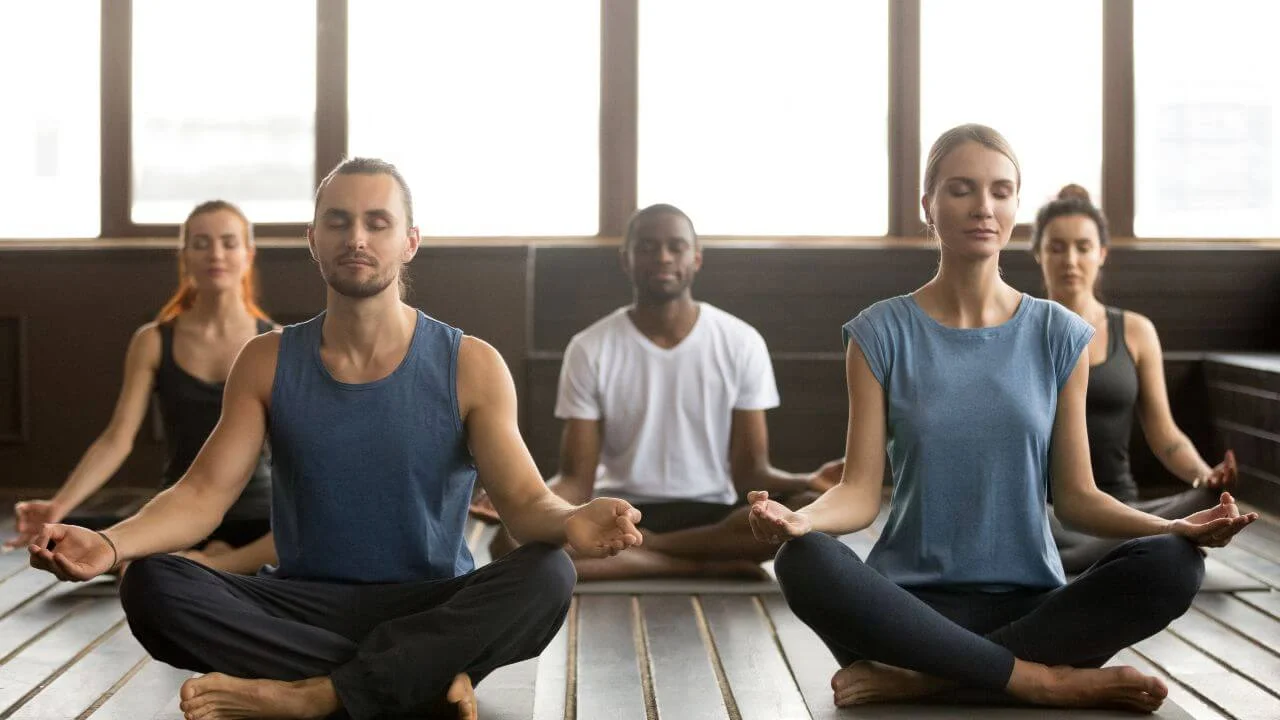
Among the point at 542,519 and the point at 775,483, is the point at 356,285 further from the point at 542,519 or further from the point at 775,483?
the point at 775,483

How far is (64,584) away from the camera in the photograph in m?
3.53

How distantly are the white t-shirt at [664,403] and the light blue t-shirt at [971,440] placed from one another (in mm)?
1284

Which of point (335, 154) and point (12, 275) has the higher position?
point (335, 154)

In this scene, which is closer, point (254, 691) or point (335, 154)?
point (254, 691)

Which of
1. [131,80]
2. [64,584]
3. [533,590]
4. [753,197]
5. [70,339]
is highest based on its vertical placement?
[131,80]

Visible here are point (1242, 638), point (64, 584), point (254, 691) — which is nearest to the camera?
point (254, 691)

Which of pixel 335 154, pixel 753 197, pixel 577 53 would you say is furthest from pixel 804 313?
pixel 335 154

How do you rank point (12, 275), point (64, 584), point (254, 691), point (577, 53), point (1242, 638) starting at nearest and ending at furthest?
point (254, 691)
point (1242, 638)
point (64, 584)
point (12, 275)
point (577, 53)

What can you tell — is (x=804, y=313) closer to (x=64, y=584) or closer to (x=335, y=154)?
(x=335, y=154)

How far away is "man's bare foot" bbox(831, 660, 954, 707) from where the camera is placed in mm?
2375

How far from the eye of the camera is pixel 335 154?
5.60 meters

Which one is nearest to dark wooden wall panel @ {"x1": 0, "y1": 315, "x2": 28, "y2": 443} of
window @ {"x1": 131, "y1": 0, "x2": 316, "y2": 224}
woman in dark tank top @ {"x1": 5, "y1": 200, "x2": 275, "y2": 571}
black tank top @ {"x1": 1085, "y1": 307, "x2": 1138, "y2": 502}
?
window @ {"x1": 131, "y1": 0, "x2": 316, "y2": 224}

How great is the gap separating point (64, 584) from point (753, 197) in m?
3.08

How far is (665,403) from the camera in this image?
371cm
